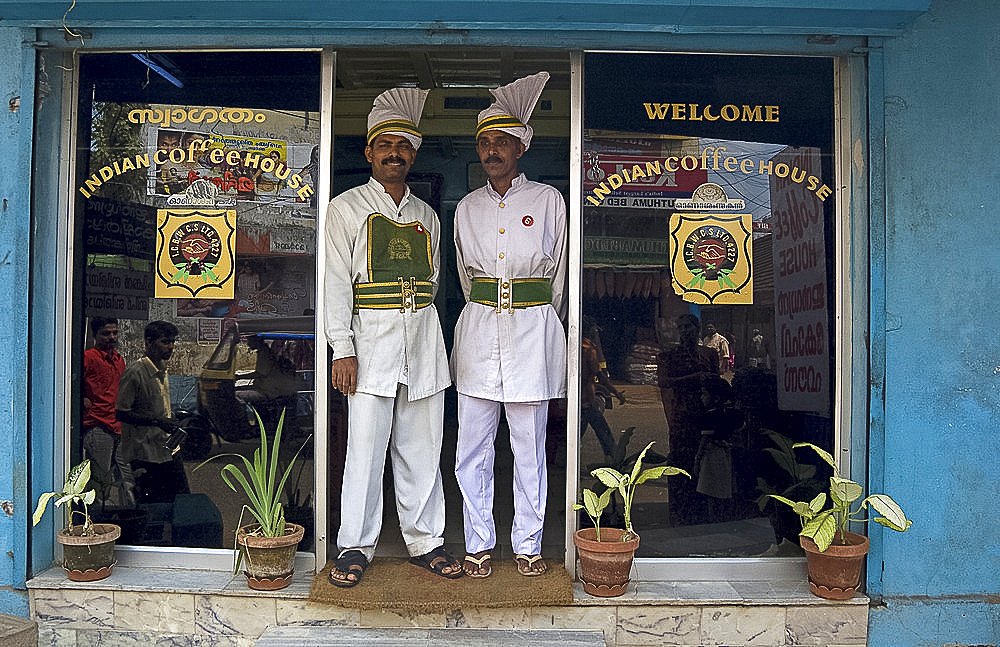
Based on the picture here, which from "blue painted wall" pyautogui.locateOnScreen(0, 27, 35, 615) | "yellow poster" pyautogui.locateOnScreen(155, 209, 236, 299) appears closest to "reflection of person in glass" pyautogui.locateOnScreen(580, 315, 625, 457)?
"yellow poster" pyautogui.locateOnScreen(155, 209, 236, 299)

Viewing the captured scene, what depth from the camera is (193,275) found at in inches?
159

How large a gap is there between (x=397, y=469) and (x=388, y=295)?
0.83 metres

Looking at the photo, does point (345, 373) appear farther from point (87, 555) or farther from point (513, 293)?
point (87, 555)

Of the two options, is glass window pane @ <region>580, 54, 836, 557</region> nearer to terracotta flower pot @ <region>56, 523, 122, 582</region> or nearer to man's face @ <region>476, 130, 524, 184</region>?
man's face @ <region>476, 130, 524, 184</region>

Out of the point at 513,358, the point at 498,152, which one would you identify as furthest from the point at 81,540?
the point at 498,152

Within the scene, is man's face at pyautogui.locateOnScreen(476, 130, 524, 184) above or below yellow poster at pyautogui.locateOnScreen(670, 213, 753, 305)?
above

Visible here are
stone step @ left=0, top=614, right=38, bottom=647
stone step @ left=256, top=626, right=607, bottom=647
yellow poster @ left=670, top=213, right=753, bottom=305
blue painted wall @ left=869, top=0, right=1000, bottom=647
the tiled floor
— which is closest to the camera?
stone step @ left=256, top=626, right=607, bottom=647

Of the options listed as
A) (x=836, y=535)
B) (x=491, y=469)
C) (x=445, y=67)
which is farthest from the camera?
(x=445, y=67)

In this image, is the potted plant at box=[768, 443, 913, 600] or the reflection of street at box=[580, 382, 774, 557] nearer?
the potted plant at box=[768, 443, 913, 600]

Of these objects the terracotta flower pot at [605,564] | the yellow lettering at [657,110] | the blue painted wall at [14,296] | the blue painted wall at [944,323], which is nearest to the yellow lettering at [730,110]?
the yellow lettering at [657,110]

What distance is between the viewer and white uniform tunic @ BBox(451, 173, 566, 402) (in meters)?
3.86

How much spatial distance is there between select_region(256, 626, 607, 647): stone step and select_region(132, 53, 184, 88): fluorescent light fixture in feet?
8.33

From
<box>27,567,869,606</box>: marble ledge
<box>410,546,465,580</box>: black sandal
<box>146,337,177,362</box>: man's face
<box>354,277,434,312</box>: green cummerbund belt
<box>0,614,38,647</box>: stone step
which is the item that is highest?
<box>354,277,434,312</box>: green cummerbund belt

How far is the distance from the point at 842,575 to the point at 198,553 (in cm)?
291
